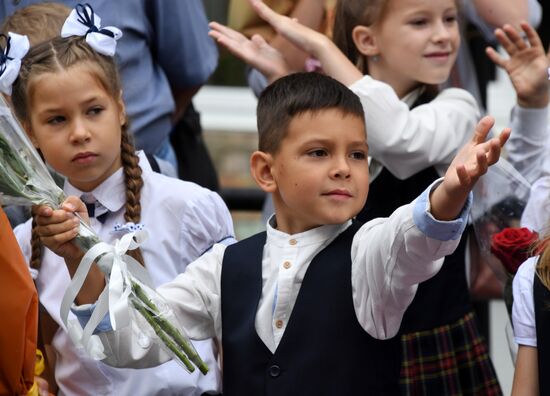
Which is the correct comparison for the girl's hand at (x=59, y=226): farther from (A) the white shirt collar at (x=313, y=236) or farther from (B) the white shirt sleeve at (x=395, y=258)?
(B) the white shirt sleeve at (x=395, y=258)

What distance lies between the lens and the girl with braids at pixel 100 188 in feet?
12.7

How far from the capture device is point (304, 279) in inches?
135

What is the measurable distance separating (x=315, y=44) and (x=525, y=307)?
1.11 metres

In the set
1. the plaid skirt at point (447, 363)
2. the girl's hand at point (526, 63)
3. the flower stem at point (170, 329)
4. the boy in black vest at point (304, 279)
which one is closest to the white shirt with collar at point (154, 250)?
the boy in black vest at point (304, 279)

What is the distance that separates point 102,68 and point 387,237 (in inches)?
46.3

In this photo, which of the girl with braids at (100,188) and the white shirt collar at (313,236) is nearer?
the white shirt collar at (313,236)

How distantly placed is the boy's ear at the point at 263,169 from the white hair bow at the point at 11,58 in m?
0.66

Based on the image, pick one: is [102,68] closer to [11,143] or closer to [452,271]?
[11,143]

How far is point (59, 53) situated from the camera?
12.9 ft

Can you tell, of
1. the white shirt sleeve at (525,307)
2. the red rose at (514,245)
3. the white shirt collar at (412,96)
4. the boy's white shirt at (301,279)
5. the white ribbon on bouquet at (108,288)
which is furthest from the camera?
the white shirt collar at (412,96)

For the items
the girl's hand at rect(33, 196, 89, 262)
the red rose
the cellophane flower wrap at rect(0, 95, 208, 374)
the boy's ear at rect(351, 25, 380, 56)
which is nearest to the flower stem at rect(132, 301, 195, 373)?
the cellophane flower wrap at rect(0, 95, 208, 374)

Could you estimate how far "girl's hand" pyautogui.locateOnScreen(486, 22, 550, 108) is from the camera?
425cm

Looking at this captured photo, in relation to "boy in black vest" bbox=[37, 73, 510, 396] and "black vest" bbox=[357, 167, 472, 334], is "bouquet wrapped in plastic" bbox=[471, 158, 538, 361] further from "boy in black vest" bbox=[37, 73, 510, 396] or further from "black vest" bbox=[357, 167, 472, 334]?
"boy in black vest" bbox=[37, 73, 510, 396]

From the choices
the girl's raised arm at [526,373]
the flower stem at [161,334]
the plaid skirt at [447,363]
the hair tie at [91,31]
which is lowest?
the plaid skirt at [447,363]
